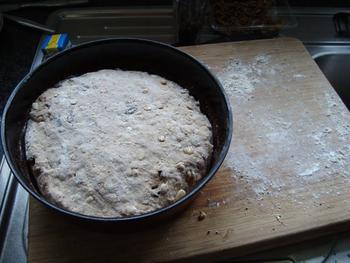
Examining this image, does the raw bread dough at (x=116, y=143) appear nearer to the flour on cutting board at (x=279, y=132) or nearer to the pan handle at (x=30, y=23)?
the flour on cutting board at (x=279, y=132)

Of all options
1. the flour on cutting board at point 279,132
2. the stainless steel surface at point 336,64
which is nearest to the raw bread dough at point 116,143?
the flour on cutting board at point 279,132

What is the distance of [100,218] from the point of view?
22.6 inches

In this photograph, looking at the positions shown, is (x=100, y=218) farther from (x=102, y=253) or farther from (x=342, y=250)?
(x=342, y=250)

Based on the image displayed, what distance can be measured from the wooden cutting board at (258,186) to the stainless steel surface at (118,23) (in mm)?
283

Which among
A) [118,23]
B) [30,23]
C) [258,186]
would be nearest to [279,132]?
[258,186]

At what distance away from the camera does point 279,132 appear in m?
0.86

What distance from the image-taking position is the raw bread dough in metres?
0.64

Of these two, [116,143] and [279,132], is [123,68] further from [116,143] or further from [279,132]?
[279,132]

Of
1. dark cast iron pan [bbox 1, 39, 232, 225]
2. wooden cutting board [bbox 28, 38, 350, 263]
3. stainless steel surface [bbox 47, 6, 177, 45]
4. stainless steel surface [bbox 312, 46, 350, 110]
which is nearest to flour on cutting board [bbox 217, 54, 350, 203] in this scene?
wooden cutting board [bbox 28, 38, 350, 263]

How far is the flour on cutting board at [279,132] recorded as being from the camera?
0.79 meters

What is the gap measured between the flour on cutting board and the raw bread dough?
5.0 inches

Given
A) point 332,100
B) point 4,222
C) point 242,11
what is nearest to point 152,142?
point 4,222

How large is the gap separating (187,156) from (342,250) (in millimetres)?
395

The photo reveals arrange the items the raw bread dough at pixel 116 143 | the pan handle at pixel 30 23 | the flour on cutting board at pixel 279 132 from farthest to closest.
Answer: the pan handle at pixel 30 23
the flour on cutting board at pixel 279 132
the raw bread dough at pixel 116 143
